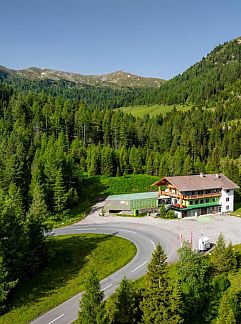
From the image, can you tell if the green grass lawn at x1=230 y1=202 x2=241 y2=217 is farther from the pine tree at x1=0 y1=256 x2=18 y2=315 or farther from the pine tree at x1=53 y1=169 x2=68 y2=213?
the pine tree at x1=0 y1=256 x2=18 y2=315

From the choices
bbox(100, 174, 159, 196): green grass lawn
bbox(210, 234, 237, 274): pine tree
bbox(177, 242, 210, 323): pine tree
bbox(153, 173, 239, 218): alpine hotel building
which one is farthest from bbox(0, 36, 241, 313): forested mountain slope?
bbox(210, 234, 237, 274): pine tree

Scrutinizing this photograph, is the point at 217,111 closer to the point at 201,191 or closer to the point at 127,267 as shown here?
the point at 201,191

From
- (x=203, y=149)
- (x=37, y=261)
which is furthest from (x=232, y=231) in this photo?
(x=203, y=149)

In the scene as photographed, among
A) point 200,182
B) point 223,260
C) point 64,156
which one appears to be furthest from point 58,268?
point 200,182

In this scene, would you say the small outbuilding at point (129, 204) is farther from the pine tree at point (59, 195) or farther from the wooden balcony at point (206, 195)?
the pine tree at point (59, 195)

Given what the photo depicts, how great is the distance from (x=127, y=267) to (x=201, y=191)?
3278 cm

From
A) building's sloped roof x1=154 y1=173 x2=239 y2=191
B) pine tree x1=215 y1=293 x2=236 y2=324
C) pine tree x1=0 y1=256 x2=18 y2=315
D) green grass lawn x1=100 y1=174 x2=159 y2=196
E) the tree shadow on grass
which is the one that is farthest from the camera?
green grass lawn x1=100 y1=174 x2=159 y2=196

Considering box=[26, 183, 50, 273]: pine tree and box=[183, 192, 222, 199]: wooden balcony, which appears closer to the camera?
box=[26, 183, 50, 273]: pine tree

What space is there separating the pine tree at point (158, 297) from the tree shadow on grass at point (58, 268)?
40.9ft

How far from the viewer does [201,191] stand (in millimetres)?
68312

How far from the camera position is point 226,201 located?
70.6m

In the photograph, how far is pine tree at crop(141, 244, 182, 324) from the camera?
2520 centimetres

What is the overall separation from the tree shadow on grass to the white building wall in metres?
29.7

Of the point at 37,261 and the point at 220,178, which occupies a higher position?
the point at 220,178
